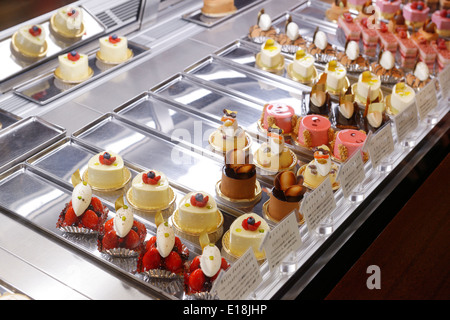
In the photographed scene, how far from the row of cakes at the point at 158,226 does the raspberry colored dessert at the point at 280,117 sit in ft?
1.91

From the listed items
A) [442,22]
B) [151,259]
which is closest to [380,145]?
[151,259]

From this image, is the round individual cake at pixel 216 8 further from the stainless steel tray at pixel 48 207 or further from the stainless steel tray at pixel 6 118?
the stainless steel tray at pixel 48 207

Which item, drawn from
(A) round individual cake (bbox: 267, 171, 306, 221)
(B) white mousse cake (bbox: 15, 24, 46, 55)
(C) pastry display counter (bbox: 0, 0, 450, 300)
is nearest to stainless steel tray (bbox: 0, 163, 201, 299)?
(C) pastry display counter (bbox: 0, 0, 450, 300)

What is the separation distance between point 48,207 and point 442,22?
10.4 ft

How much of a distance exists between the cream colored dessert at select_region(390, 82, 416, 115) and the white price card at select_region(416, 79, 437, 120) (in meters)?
0.09

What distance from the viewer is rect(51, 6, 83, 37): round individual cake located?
377cm

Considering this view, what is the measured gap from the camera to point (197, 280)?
2443mm

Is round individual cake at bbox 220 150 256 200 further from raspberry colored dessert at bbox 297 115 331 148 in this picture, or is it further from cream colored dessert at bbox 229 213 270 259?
raspberry colored dessert at bbox 297 115 331 148

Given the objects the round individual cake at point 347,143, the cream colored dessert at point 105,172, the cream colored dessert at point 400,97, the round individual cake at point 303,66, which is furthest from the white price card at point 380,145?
the cream colored dessert at point 105,172

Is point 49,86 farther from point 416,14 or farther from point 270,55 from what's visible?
point 416,14

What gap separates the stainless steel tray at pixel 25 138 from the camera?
313 centimetres

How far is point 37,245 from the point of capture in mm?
2627

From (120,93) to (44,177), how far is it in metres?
0.83
